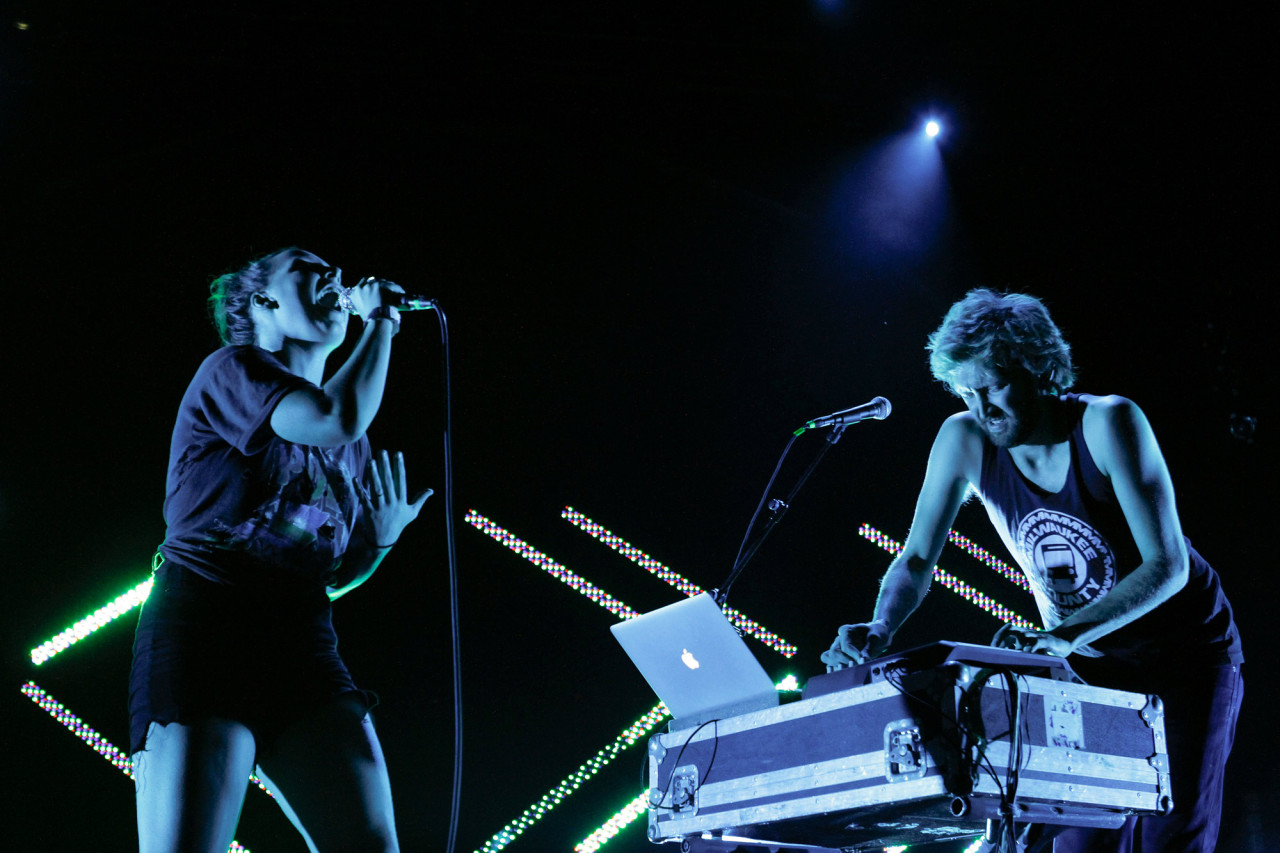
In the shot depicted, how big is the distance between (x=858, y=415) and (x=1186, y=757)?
1.20 meters

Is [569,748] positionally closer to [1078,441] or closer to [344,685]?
[344,685]

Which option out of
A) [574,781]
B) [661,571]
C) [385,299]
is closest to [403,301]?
[385,299]

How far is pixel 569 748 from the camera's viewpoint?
370cm

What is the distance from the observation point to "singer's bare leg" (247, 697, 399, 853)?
1976 millimetres

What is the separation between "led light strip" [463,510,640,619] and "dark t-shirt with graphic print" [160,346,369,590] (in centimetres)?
139

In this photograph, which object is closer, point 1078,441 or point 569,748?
point 1078,441

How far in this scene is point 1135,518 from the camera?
2.38m

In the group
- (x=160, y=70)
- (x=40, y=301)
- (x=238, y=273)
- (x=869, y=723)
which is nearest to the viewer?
(x=869, y=723)

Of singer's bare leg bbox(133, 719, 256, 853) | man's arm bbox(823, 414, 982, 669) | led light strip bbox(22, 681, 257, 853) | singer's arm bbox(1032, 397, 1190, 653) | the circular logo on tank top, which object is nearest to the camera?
singer's bare leg bbox(133, 719, 256, 853)

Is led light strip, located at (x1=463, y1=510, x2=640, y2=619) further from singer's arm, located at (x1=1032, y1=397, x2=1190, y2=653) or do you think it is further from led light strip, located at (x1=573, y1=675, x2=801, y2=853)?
singer's arm, located at (x1=1032, y1=397, x2=1190, y2=653)

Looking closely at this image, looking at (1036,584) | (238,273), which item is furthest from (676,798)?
(238,273)

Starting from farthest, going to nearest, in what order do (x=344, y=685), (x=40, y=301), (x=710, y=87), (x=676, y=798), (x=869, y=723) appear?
(x=710, y=87), (x=40, y=301), (x=676, y=798), (x=344, y=685), (x=869, y=723)

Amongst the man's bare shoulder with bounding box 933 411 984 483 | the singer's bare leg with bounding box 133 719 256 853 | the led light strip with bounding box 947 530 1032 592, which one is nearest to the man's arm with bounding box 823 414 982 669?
the man's bare shoulder with bounding box 933 411 984 483

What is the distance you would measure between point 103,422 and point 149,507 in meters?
0.31
